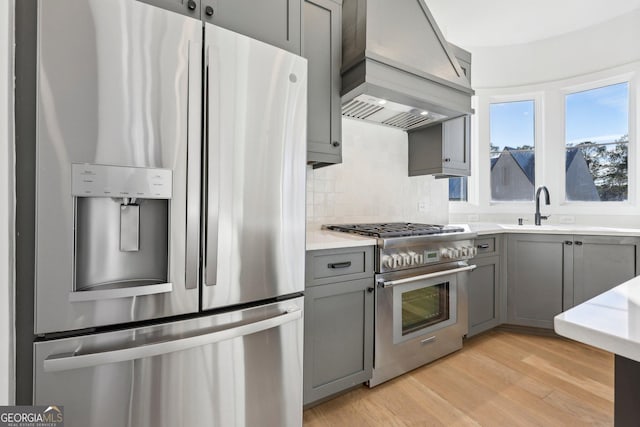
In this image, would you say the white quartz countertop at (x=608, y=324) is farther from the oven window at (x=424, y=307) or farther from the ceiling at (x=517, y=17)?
the ceiling at (x=517, y=17)

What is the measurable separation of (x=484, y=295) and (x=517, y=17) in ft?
8.59

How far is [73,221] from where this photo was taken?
82 cm

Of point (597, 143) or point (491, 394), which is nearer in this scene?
point (491, 394)

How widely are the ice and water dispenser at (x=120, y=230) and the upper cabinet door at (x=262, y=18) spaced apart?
733 millimetres

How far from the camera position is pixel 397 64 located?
5.87 feet

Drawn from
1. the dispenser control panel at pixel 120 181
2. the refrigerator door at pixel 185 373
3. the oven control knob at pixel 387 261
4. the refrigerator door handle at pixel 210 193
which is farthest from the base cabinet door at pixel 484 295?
the dispenser control panel at pixel 120 181

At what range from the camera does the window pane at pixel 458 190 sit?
3430 millimetres

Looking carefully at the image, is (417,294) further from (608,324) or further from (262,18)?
(262,18)

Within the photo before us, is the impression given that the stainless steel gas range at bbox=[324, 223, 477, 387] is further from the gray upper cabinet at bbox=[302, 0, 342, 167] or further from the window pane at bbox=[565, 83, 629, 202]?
the window pane at bbox=[565, 83, 629, 202]

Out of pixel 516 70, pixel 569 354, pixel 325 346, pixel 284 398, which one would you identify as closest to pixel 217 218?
pixel 284 398
